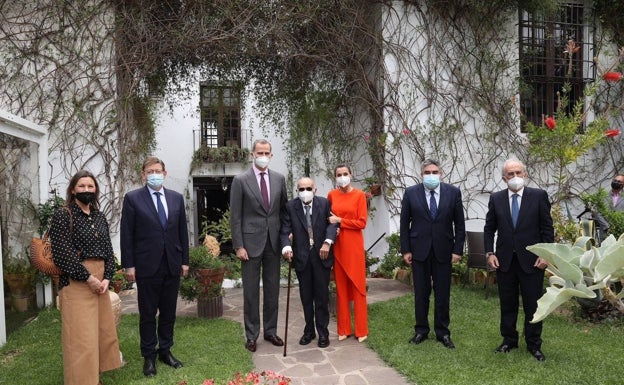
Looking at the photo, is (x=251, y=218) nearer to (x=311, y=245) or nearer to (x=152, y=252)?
(x=311, y=245)

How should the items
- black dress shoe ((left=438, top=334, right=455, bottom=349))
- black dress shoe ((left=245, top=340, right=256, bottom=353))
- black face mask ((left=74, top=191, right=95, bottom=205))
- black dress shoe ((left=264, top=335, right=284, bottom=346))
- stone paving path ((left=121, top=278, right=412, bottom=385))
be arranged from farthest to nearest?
black dress shoe ((left=264, top=335, right=284, bottom=346)), black dress shoe ((left=245, top=340, right=256, bottom=353)), black dress shoe ((left=438, top=334, right=455, bottom=349)), stone paving path ((left=121, top=278, right=412, bottom=385)), black face mask ((left=74, top=191, right=95, bottom=205))

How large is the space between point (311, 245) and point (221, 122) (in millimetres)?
8992

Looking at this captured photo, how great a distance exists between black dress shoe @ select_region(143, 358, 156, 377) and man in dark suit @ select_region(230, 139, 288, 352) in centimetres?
95

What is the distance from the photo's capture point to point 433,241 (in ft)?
15.0

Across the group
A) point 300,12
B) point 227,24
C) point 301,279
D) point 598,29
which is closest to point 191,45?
point 227,24

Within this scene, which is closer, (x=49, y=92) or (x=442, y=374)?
(x=442, y=374)

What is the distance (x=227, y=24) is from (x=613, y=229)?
6491 mm

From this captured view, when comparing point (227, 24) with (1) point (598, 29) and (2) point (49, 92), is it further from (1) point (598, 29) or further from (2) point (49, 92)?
(1) point (598, 29)

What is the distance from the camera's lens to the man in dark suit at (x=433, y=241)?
4590mm

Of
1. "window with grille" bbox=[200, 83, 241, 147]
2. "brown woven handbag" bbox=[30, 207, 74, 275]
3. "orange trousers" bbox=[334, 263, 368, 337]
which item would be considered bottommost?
"orange trousers" bbox=[334, 263, 368, 337]

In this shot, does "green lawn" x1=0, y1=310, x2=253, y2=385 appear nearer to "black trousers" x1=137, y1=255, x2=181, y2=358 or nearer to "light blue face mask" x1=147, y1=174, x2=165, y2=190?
"black trousers" x1=137, y1=255, x2=181, y2=358

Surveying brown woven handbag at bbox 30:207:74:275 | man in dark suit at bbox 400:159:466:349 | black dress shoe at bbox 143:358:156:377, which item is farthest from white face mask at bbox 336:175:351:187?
brown woven handbag at bbox 30:207:74:275

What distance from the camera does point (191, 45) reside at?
8109 mm

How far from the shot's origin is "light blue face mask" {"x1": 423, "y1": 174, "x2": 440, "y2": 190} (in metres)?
4.64
